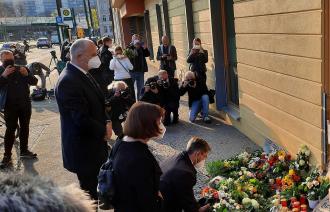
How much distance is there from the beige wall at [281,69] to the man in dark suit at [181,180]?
5.38ft

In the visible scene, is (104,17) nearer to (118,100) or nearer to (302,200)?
(118,100)

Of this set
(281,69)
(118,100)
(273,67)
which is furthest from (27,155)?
(281,69)

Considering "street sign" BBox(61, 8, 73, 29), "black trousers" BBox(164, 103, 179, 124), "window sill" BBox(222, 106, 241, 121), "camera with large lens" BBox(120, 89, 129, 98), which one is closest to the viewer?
"camera with large lens" BBox(120, 89, 129, 98)

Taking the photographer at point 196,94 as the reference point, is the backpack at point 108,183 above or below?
above

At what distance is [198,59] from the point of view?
8.41m

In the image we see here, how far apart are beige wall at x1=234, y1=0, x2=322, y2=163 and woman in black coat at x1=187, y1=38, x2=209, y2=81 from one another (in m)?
1.70

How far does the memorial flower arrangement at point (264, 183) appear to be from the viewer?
Answer: 13.4 ft

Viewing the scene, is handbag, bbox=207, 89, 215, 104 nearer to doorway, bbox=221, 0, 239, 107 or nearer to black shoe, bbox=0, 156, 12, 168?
doorway, bbox=221, 0, 239, 107

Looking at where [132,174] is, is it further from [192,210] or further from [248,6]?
[248,6]

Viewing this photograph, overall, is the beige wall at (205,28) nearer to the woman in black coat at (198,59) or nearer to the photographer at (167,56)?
the woman in black coat at (198,59)

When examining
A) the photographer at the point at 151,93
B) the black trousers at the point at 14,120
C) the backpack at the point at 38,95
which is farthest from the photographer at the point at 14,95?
the backpack at the point at 38,95

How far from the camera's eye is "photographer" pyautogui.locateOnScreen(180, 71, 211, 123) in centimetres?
796

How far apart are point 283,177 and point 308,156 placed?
0.40 meters

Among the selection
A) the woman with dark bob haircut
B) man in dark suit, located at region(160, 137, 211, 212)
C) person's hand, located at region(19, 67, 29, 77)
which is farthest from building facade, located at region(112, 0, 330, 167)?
person's hand, located at region(19, 67, 29, 77)
